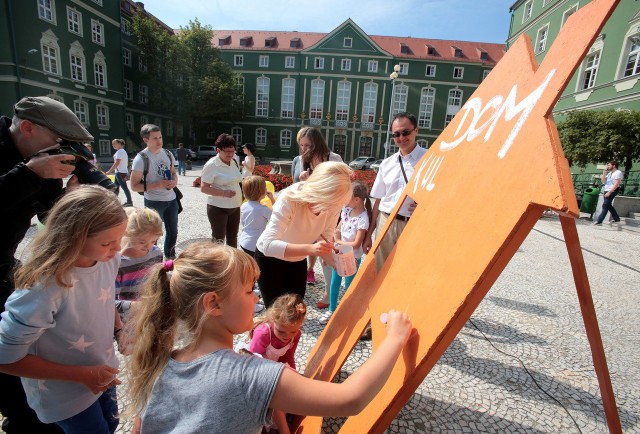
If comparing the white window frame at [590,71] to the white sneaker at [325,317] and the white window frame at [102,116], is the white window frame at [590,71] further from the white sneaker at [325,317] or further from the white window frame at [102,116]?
the white window frame at [102,116]

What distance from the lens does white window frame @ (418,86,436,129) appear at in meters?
37.8

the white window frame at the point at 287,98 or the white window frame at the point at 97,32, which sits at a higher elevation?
the white window frame at the point at 97,32

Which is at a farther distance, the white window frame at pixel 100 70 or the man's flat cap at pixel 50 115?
the white window frame at pixel 100 70

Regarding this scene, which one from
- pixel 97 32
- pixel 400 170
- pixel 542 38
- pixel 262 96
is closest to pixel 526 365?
pixel 400 170

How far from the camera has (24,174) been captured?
1.48 meters

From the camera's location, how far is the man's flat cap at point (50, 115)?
5.15 feet

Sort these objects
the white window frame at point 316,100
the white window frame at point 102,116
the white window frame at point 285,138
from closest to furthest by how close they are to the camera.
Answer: the white window frame at point 102,116, the white window frame at point 316,100, the white window frame at point 285,138

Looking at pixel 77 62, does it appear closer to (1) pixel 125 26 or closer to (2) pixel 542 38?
(1) pixel 125 26

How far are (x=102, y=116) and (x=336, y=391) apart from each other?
106 ft

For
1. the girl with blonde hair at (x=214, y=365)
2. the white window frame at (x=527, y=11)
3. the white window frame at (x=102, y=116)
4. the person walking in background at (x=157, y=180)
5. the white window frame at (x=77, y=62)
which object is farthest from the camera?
the white window frame at (x=102, y=116)

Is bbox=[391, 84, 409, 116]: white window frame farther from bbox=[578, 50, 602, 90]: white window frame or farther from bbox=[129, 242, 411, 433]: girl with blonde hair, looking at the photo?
bbox=[129, 242, 411, 433]: girl with blonde hair

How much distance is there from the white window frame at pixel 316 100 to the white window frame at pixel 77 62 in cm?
2228

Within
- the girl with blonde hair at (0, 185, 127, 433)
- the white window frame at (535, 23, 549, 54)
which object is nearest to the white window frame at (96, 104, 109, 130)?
the girl with blonde hair at (0, 185, 127, 433)

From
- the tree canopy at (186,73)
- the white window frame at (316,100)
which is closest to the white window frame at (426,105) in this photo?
the white window frame at (316,100)
